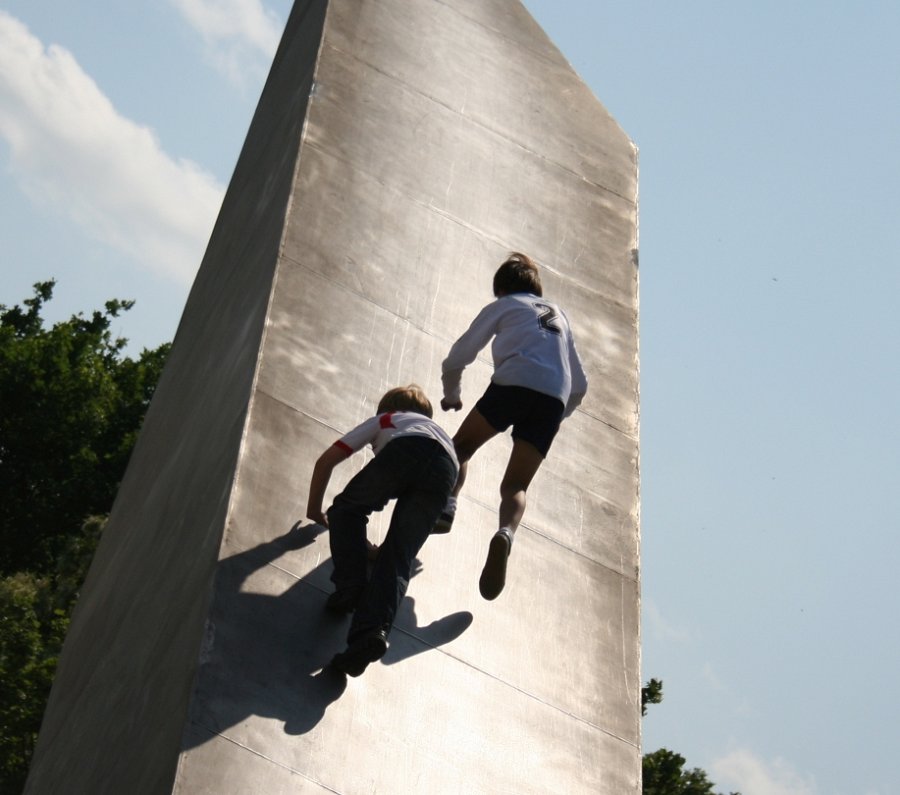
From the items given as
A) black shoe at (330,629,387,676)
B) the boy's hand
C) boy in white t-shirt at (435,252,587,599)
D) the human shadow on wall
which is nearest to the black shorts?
boy in white t-shirt at (435,252,587,599)

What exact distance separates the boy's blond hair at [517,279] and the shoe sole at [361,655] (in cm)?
189

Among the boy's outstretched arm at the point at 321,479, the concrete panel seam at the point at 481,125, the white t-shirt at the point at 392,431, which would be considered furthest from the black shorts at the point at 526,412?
the concrete panel seam at the point at 481,125

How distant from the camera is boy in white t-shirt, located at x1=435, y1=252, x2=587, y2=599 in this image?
5.57 m

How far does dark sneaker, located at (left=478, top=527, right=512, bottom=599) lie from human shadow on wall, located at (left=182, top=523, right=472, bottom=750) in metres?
0.58

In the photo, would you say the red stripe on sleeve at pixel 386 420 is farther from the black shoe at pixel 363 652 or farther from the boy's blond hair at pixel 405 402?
the black shoe at pixel 363 652

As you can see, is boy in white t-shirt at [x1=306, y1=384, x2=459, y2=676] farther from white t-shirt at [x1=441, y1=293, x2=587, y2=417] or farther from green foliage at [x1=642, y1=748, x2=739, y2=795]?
green foliage at [x1=642, y1=748, x2=739, y2=795]

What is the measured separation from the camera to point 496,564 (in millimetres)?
5172

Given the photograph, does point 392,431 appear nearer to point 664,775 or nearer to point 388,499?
point 388,499

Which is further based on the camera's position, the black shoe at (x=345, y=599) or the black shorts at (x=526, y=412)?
the black shorts at (x=526, y=412)

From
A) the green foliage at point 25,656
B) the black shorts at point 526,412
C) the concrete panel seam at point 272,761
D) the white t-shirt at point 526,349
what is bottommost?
the green foliage at point 25,656

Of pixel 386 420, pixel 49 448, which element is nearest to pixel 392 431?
pixel 386 420

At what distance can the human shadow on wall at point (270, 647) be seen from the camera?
479 centimetres

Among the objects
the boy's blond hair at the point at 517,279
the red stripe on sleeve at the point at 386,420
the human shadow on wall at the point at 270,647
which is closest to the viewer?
the human shadow on wall at the point at 270,647

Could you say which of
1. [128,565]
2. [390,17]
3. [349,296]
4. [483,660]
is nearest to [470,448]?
[483,660]
